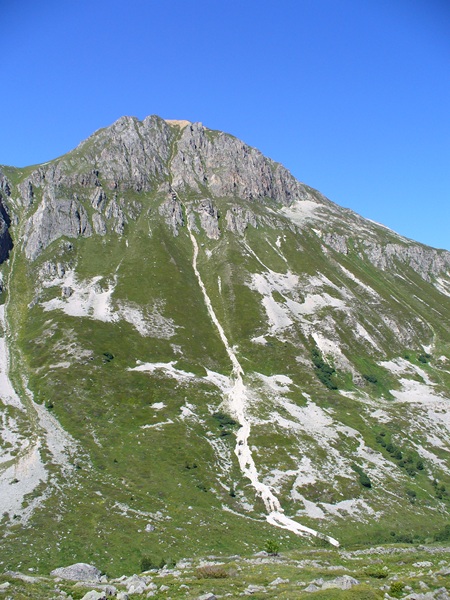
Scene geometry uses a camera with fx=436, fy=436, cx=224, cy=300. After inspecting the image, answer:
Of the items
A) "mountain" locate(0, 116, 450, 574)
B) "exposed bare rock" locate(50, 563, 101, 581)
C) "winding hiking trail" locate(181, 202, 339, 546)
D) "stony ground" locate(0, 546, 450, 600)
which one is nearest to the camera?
"stony ground" locate(0, 546, 450, 600)

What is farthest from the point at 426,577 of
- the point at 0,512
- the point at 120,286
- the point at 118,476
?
the point at 120,286

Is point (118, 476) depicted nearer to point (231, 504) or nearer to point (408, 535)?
point (231, 504)

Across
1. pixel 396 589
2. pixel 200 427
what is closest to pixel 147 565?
pixel 396 589

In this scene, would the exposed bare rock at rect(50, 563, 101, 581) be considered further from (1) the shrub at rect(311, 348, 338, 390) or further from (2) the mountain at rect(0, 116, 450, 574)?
(1) the shrub at rect(311, 348, 338, 390)

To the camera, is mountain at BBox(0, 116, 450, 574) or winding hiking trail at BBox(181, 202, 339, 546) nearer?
mountain at BBox(0, 116, 450, 574)

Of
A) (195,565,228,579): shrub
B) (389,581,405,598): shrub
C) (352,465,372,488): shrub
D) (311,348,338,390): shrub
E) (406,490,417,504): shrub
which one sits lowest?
(406,490,417,504): shrub

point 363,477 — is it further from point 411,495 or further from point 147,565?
point 147,565

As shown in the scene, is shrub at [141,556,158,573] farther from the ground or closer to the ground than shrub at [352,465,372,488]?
farther from the ground

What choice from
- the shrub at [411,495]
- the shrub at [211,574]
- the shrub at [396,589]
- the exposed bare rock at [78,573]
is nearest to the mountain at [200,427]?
the shrub at [411,495]

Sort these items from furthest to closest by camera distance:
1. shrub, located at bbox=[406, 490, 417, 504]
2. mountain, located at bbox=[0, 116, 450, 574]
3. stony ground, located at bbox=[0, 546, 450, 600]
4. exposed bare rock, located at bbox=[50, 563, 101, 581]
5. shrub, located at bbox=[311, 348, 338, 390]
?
shrub, located at bbox=[311, 348, 338, 390] < shrub, located at bbox=[406, 490, 417, 504] < mountain, located at bbox=[0, 116, 450, 574] < exposed bare rock, located at bbox=[50, 563, 101, 581] < stony ground, located at bbox=[0, 546, 450, 600]

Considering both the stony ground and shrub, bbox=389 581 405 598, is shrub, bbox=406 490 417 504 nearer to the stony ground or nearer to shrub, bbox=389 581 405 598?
the stony ground

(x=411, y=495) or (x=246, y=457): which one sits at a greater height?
(x=246, y=457)

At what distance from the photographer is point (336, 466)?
4065 inches

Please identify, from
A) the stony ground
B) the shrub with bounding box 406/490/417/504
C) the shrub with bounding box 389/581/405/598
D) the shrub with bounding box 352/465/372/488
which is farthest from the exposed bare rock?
the shrub with bounding box 406/490/417/504
